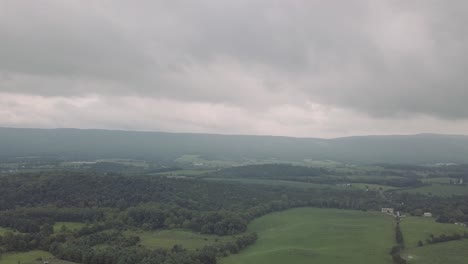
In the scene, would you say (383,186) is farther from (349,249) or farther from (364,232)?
(349,249)

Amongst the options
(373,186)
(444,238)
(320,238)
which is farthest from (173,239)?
(373,186)

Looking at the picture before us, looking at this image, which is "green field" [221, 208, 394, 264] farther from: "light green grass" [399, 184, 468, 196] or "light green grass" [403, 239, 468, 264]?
"light green grass" [399, 184, 468, 196]

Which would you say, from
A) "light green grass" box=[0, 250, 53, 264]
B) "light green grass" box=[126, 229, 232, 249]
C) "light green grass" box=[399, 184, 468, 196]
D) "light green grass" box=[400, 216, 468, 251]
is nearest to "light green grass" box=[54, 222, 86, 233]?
"light green grass" box=[126, 229, 232, 249]

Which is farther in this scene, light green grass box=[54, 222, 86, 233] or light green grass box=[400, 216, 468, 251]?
light green grass box=[54, 222, 86, 233]

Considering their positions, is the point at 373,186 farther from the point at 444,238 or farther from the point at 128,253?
the point at 128,253

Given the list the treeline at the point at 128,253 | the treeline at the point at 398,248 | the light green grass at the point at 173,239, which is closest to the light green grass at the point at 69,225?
the treeline at the point at 128,253

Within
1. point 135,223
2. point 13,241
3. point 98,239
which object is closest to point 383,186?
point 135,223

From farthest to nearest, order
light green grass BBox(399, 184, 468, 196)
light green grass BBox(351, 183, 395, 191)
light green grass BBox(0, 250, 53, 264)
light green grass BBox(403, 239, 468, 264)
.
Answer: light green grass BBox(351, 183, 395, 191)
light green grass BBox(399, 184, 468, 196)
light green grass BBox(403, 239, 468, 264)
light green grass BBox(0, 250, 53, 264)

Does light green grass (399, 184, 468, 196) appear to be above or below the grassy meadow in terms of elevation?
above
